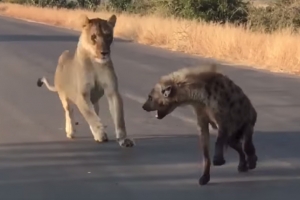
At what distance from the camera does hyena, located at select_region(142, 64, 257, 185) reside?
7199mm

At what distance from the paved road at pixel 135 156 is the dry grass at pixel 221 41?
4.14 metres

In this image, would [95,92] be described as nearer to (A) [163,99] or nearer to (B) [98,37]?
(B) [98,37]

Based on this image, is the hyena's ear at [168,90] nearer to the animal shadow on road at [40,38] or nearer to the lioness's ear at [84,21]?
the lioness's ear at [84,21]

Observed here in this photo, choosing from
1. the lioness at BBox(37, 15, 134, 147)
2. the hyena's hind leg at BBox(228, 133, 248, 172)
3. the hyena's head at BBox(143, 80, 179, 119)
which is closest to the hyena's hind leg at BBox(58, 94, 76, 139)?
the lioness at BBox(37, 15, 134, 147)

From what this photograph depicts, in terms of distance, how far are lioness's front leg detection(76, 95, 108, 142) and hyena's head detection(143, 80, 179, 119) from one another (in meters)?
1.73

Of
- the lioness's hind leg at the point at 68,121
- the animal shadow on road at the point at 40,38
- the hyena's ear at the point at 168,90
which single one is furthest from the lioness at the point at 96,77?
the animal shadow on road at the point at 40,38

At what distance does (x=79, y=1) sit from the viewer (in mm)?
61969

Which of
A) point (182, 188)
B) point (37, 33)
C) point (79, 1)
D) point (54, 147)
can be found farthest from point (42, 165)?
point (79, 1)

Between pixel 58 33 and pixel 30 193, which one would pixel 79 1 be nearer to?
pixel 58 33

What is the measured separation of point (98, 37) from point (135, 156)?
4.43 ft

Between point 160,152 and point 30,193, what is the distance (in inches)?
80.9

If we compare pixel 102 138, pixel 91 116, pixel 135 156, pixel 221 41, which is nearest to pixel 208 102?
pixel 135 156

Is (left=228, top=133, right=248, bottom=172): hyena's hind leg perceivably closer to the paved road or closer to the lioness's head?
the paved road

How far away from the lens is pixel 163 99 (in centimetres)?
734
